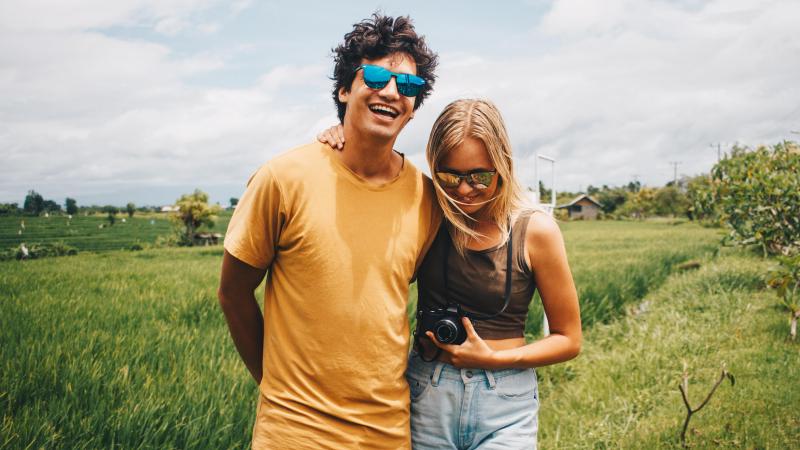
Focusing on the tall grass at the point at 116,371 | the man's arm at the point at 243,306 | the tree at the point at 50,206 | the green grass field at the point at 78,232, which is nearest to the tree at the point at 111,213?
the green grass field at the point at 78,232

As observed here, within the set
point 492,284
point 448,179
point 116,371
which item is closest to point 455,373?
point 492,284

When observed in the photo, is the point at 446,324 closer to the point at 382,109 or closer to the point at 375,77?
the point at 382,109

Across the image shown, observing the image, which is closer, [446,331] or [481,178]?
[446,331]

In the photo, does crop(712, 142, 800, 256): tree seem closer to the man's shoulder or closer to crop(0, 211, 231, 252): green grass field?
the man's shoulder

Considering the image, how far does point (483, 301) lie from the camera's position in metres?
1.83

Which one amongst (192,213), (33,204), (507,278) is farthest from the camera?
(192,213)

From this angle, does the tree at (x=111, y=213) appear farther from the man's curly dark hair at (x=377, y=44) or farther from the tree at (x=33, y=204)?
the man's curly dark hair at (x=377, y=44)

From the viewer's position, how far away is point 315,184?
1.74m

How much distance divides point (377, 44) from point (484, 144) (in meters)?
0.52

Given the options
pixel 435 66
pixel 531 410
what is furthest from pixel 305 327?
pixel 435 66

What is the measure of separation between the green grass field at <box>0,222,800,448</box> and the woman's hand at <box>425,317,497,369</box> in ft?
5.56

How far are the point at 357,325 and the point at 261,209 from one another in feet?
1.51

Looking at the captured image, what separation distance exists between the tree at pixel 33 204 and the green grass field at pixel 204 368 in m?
2.62

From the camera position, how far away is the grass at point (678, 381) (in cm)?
355
